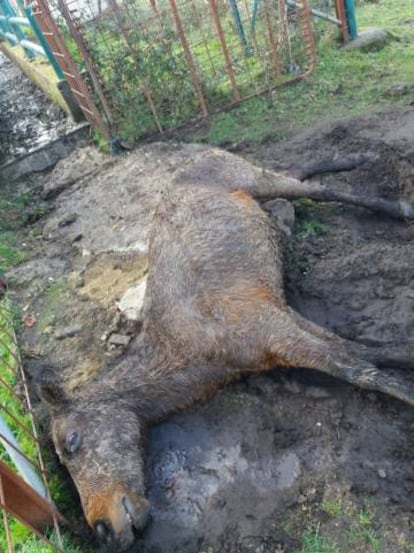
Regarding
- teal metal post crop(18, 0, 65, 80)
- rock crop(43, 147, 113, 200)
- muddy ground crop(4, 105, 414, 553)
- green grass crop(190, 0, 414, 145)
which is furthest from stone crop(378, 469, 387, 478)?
teal metal post crop(18, 0, 65, 80)

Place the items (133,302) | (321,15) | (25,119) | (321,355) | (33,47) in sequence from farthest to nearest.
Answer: (33,47) < (25,119) < (321,15) < (133,302) < (321,355)

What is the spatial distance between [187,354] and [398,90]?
15.4ft

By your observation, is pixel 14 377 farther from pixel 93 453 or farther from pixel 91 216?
pixel 91 216

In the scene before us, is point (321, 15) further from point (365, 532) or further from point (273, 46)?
point (365, 532)

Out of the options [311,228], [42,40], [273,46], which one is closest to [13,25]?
[42,40]

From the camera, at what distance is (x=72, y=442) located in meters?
3.50

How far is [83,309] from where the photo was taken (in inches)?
200

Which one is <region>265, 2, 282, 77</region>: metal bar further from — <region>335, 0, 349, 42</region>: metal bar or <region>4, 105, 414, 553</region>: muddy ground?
<region>4, 105, 414, 553</region>: muddy ground

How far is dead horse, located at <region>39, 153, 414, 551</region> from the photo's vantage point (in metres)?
3.22

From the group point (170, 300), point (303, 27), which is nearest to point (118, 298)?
point (170, 300)

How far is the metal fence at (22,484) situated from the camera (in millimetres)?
2762

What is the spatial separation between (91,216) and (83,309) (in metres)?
1.60

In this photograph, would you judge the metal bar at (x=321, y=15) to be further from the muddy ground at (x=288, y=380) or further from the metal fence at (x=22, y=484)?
the metal fence at (x=22, y=484)

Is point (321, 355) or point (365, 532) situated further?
point (321, 355)
